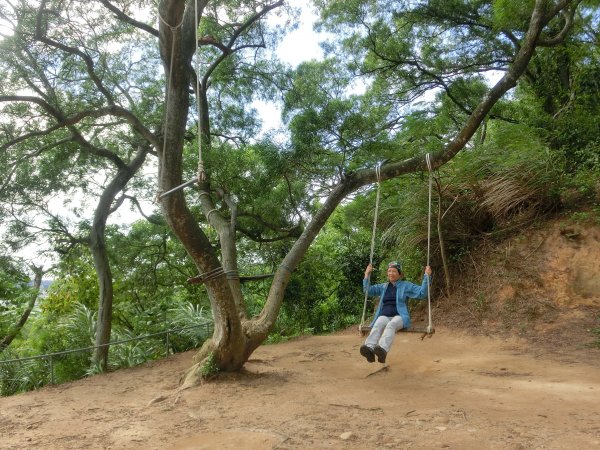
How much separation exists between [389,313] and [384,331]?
0.35m

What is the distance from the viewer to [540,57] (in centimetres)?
1038

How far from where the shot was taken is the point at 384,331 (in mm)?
5020

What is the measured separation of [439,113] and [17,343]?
11.6 m

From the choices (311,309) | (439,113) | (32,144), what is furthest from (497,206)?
(32,144)

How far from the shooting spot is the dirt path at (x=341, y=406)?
10.9 ft

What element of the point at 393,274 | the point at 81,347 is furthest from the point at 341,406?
the point at 81,347

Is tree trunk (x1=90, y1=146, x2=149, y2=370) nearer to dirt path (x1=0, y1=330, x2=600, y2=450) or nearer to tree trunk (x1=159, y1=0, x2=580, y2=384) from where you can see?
dirt path (x1=0, y1=330, x2=600, y2=450)

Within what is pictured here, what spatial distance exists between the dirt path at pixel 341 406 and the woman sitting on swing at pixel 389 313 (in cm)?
46

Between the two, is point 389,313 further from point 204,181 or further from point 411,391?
point 204,181

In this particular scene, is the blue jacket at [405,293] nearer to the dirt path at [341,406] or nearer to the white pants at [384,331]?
the white pants at [384,331]

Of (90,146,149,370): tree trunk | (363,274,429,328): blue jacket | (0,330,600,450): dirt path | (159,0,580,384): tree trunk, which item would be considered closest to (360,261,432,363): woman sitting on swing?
(363,274,429,328): blue jacket

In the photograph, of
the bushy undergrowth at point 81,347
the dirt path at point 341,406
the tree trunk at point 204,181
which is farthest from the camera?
the bushy undergrowth at point 81,347

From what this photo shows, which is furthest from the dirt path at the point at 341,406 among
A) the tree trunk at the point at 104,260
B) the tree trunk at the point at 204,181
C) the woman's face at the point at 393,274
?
the woman's face at the point at 393,274

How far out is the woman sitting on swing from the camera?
481 centimetres
